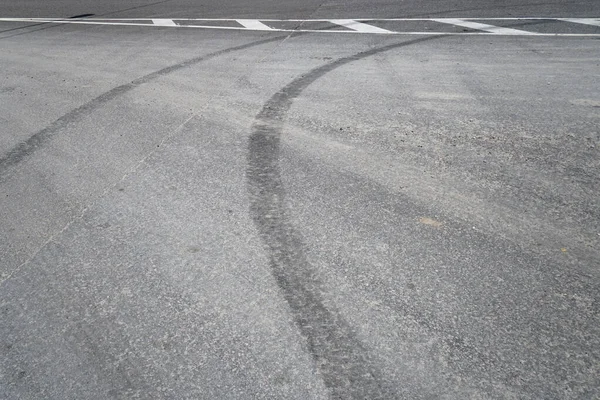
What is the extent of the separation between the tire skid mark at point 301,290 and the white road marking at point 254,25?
21.9 feet

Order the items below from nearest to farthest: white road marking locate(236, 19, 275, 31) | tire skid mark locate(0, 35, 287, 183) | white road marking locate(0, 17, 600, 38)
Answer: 1. tire skid mark locate(0, 35, 287, 183)
2. white road marking locate(0, 17, 600, 38)
3. white road marking locate(236, 19, 275, 31)

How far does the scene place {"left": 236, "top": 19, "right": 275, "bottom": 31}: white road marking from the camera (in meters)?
12.4

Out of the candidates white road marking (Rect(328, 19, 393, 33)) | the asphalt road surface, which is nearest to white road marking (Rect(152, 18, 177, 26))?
white road marking (Rect(328, 19, 393, 33))

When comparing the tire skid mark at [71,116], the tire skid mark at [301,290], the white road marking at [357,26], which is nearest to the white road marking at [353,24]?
the white road marking at [357,26]

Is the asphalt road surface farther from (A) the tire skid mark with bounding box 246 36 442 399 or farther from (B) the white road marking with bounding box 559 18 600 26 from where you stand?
(B) the white road marking with bounding box 559 18 600 26

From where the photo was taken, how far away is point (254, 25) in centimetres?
1282

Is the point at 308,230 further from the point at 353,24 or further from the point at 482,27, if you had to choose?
the point at 353,24

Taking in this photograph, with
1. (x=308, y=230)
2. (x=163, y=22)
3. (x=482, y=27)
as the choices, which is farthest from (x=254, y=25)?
(x=308, y=230)

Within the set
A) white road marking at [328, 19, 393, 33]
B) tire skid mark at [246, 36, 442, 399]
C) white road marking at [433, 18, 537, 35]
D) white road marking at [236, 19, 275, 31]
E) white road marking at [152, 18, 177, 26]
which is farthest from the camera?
white road marking at [152, 18, 177, 26]

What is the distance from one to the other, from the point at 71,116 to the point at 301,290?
494 cm

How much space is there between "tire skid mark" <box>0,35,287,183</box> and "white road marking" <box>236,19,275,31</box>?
6.32 ft

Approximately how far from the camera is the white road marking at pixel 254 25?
40.6 feet

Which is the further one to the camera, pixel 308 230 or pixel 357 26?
pixel 357 26

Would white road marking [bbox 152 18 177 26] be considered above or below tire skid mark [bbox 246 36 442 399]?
above
